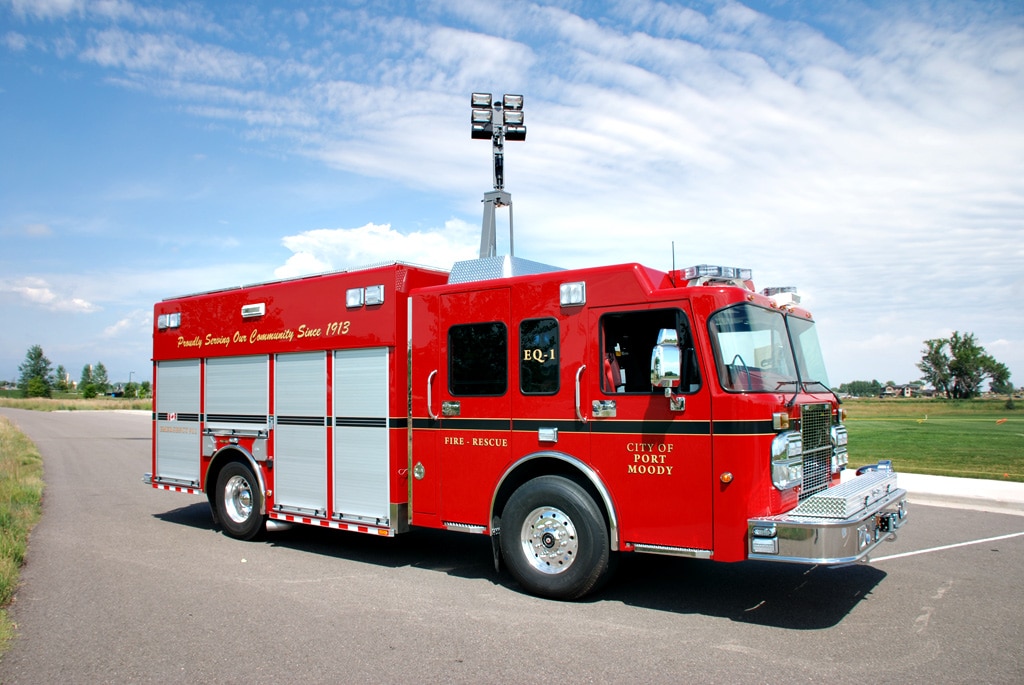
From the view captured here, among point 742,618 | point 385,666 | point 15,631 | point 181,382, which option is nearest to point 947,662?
point 742,618

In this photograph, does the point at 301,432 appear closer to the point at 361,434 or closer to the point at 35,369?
the point at 361,434

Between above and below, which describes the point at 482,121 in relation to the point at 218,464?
above

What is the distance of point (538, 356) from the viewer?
6727mm

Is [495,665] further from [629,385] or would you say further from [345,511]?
[345,511]

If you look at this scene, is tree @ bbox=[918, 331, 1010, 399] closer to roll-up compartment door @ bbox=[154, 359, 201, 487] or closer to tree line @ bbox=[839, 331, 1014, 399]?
tree line @ bbox=[839, 331, 1014, 399]

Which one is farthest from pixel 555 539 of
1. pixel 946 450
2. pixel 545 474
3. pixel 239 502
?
pixel 946 450

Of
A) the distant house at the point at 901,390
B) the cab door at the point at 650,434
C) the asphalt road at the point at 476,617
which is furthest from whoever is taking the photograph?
the distant house at the point at 901,390

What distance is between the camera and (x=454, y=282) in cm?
754

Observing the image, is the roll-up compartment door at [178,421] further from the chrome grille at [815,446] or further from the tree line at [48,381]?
the tree line at [48,381]

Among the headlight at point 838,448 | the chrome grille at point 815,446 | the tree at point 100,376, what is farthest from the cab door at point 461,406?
the tree at point 100,376

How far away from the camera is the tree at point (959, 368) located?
8169cm

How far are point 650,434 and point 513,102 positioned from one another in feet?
26.2

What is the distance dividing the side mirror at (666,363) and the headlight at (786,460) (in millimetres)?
906

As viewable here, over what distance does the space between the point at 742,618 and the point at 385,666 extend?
9.22ft
